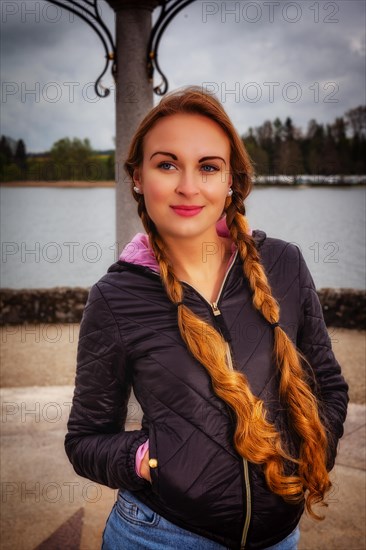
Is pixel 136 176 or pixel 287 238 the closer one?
pixel 136 176

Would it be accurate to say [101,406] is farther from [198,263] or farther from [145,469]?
[198,263]

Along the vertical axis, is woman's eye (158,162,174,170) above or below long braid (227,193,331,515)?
above

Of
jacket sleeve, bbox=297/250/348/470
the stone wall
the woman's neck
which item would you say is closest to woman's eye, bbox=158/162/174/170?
the woman's neck

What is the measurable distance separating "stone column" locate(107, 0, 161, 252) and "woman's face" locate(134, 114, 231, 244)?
198cm

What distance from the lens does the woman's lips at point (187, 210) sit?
1.48 metres

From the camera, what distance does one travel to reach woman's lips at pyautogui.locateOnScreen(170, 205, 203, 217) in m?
1.48

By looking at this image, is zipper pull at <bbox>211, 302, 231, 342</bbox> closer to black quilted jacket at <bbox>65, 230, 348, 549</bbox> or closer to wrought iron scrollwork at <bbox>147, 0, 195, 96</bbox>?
black quilted jacket at <bbox>65, 230, 348, 549</bbox>

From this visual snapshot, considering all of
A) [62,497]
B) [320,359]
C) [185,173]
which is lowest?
[62,497]

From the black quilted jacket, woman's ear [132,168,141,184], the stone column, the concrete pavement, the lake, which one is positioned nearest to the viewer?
the black quilted jacket

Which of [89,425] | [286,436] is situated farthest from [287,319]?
[89,425]

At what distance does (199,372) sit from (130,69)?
2659 millimetres

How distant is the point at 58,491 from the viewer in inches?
141

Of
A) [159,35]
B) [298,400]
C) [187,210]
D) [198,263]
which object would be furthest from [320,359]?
[159,35]

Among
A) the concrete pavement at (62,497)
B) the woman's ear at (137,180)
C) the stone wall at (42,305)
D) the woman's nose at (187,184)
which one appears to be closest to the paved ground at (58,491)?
the concrete pavement at (62,497)
